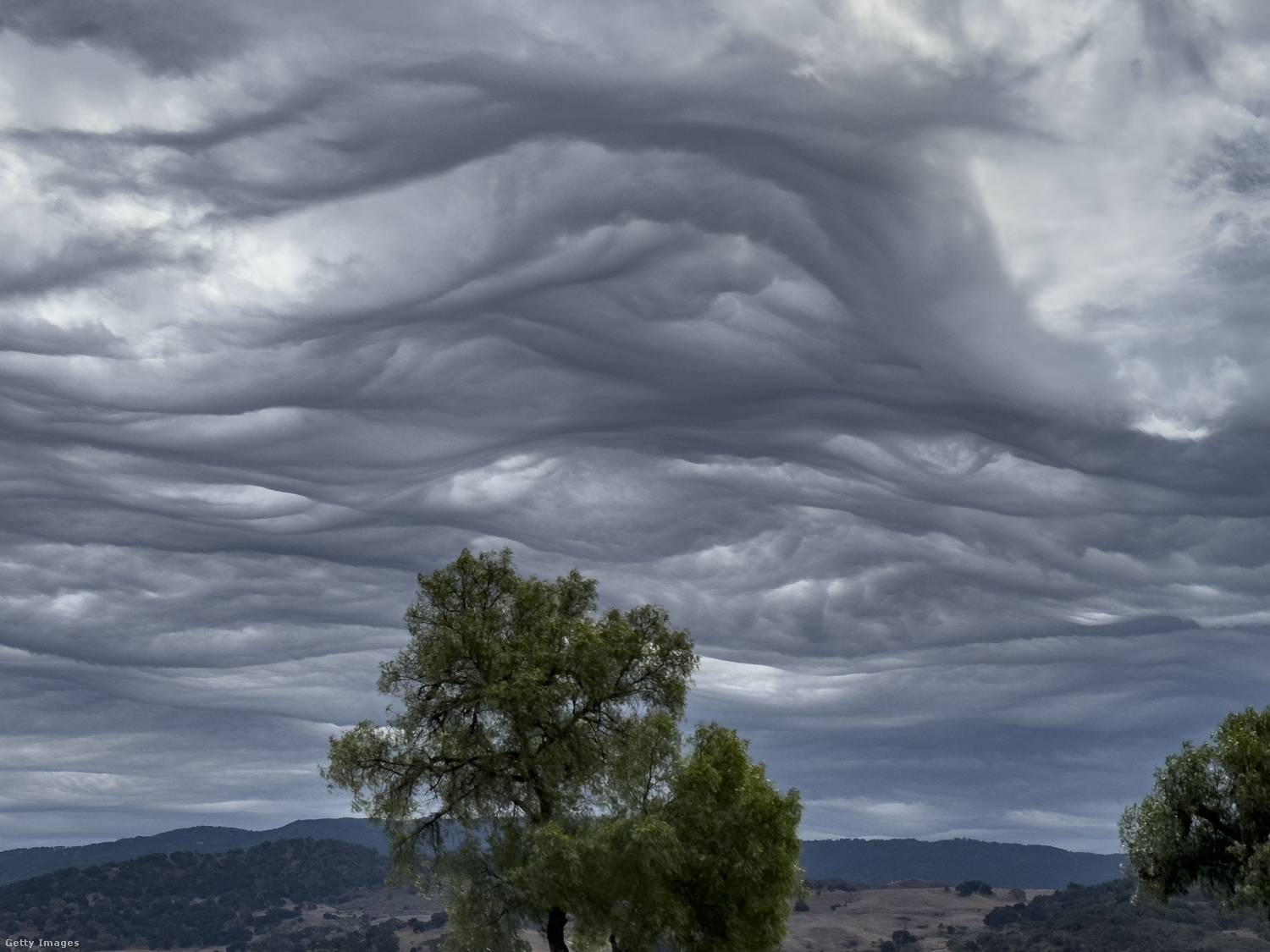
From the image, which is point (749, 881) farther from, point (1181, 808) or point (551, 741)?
point (1181, 808)

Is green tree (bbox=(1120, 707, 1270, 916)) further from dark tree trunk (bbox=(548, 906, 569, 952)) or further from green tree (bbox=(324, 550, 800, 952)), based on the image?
dark tree trunk (bbox=(548, 906, 569, 952))

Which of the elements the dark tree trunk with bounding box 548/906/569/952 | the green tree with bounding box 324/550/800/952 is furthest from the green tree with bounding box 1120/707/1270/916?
the dark tree trunk with bounding box 548/906/569/952

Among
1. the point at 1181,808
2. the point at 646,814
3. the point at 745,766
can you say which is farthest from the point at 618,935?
the point at 1181,808

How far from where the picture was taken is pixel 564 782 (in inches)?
2098

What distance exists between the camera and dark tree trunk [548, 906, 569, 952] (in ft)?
171

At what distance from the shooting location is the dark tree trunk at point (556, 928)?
5200 centimetres

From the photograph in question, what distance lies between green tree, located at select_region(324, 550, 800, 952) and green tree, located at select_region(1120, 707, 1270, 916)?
16145 millimetres

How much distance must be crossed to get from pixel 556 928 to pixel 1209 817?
25.6 m

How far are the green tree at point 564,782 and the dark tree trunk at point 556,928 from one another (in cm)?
7

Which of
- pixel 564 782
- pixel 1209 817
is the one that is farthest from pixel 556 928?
pixel 1209 817

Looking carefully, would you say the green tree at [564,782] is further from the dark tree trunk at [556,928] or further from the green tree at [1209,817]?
the green tree at [1209,817]

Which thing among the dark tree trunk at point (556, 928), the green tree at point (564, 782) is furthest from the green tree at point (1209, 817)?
the dark tree trunk at point (556, 928)

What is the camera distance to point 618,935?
162ft

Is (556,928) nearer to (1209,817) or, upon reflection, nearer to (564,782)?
(564,782)
